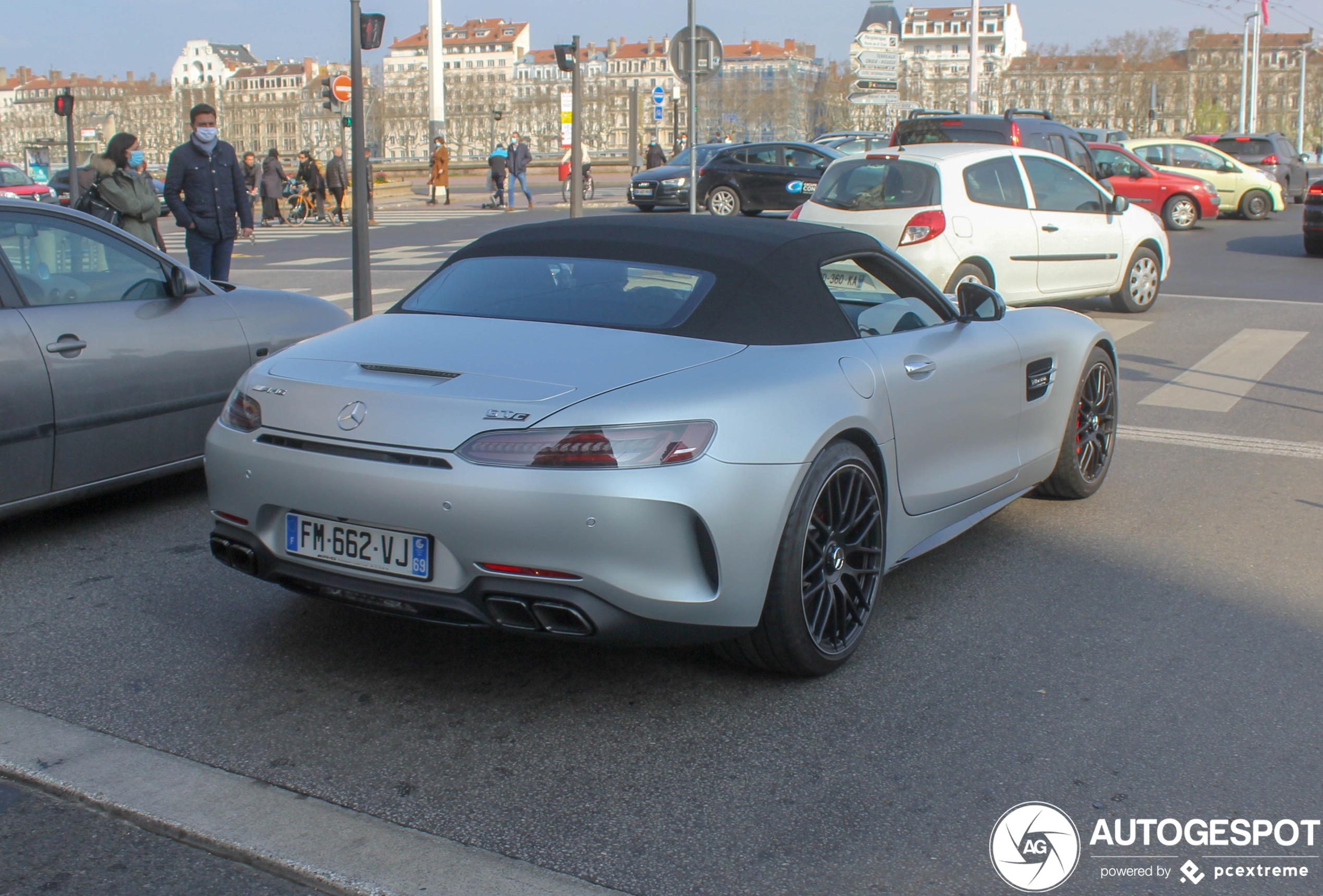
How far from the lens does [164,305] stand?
5691 millimetres

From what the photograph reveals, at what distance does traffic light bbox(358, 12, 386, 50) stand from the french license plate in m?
9.23

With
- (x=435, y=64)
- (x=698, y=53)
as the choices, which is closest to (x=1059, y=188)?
(x=698, y=53)

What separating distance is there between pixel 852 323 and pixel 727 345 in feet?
2.06

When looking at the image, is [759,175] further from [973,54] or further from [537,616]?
[537,616]

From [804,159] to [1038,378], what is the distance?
21457mm

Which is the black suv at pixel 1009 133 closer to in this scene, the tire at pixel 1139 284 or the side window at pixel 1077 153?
the side window at pixel 1077 153

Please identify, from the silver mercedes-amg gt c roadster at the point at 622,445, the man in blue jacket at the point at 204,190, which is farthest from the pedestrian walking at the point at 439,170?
the silver mercedes-amg gt c roadster at the point at 622,445

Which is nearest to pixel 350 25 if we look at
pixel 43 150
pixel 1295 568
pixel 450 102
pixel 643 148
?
pixel 1295 568

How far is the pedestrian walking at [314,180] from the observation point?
97.3ft

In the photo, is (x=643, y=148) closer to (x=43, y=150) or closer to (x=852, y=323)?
(x=43, y=150)

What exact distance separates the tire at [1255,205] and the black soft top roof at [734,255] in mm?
25132

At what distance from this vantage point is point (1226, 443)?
7.16 metres

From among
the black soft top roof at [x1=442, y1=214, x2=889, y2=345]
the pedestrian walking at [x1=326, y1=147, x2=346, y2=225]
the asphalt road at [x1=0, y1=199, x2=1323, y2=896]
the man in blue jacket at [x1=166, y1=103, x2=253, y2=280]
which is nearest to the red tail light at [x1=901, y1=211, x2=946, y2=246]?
the man in blue jacket at [x1=166, y1=103, x2=253, y2=280]

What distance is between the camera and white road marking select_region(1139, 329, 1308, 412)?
8406 millimetres
